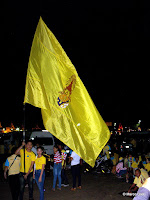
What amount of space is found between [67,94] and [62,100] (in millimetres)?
212

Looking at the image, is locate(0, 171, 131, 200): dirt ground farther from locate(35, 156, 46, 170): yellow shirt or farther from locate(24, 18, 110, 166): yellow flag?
locate(24, 18, 110, 166): yellow flag

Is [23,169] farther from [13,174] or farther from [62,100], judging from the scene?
[62,100]

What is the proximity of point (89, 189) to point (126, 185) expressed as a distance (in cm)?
171

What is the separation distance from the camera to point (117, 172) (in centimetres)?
1286

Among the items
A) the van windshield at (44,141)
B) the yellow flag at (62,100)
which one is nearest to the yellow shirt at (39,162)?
the yellow flag at (62,100)

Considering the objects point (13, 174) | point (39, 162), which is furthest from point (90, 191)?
point (13, 174)

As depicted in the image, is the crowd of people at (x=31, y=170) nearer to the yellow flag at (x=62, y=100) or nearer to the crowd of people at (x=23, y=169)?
the crowd of people at (x=23, y=169)

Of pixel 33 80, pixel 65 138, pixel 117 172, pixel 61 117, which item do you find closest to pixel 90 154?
pixel 65 138

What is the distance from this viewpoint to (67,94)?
706 centimetres

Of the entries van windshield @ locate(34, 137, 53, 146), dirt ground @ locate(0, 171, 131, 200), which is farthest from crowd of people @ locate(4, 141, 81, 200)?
van windshield @ locate(34, 137, 53, 146)

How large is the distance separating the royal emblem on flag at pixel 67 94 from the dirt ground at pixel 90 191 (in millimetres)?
3659

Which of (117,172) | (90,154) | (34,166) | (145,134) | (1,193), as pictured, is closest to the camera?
(90,154)

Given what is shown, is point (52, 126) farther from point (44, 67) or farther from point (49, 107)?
point (44, 67)

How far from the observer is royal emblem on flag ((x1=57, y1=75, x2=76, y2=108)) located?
7.00 meters
